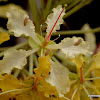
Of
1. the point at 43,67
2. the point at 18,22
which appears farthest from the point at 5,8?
the point at 43,67

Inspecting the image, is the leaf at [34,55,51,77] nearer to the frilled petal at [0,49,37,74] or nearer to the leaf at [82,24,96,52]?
the frilled petal at [0,49,37,74]

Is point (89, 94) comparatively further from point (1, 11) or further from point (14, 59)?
point (1, 11)

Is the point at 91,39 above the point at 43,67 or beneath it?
above

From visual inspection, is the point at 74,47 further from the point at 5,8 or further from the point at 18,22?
the point at 5,8

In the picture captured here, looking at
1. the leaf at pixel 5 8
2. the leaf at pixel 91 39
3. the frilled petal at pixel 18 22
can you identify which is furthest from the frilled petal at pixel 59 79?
the leaf at pixel 91 39

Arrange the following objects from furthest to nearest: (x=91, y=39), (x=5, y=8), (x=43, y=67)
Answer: (x=91, y=39)
(x=5, y=8)
(x=43, y=67)

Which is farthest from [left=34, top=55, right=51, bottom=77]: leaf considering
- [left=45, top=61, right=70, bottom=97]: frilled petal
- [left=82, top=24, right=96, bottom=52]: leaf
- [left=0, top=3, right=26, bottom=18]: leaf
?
[left=82, top=24, right=96, bottom=52]: leaf
